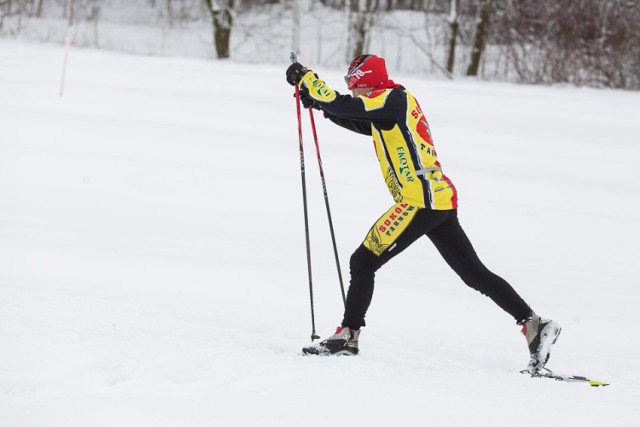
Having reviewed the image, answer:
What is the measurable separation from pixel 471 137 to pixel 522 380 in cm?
950

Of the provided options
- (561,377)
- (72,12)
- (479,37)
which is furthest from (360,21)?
(561,377)

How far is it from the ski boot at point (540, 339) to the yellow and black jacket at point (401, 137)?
82 cm

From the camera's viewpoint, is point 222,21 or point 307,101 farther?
point 222,21

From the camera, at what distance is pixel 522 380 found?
4059 millimetres

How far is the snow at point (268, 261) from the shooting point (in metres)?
3.65

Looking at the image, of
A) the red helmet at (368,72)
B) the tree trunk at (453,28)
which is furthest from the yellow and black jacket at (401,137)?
the tree trunk at (453,28)

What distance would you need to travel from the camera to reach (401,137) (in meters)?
4.10

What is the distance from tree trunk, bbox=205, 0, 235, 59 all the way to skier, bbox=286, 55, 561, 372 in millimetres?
20768

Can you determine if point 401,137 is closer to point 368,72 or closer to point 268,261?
point 368,72

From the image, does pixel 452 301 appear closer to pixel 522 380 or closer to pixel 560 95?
pixel 522 380

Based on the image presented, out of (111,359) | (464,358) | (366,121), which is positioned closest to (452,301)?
(464,358)

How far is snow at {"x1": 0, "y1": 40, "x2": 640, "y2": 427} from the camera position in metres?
3.65

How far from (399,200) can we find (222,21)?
21.2 m

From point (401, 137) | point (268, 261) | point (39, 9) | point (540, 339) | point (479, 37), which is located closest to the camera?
point (401, 137)
